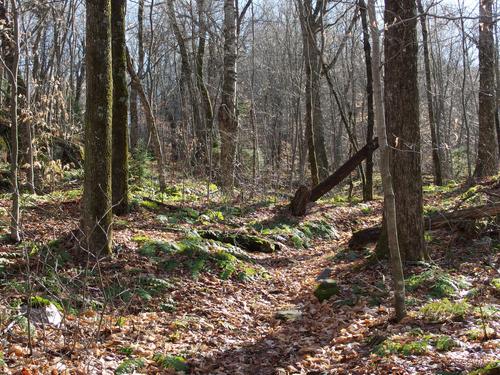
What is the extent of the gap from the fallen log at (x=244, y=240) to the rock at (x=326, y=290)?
289 centimetres

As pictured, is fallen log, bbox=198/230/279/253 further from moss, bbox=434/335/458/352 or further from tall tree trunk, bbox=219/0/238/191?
moss, bbox=434/335/458/352

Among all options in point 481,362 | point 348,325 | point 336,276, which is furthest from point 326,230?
point 481,362

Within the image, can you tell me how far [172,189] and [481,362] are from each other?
454 inches

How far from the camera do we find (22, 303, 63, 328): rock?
532 centimetres

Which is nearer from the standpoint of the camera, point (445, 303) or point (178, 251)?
point (445, 303)

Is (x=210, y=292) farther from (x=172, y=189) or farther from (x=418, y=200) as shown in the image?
(x=172, y=189)

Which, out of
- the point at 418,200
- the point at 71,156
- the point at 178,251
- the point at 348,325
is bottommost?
the point at 348,325

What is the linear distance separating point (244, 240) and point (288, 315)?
12.0 feet

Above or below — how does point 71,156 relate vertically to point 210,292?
above

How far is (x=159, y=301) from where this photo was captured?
6.84 meters

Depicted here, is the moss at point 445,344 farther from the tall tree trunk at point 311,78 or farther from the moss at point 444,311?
the tall tree trunk at point 311,78

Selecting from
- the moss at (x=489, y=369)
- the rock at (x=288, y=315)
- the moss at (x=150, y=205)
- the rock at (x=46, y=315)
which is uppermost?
the moss at (x=150, y=205)

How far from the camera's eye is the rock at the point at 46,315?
532 centimetres

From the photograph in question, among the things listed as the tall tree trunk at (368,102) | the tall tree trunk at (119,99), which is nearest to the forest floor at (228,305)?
the tall tree trunk at (119,99)
